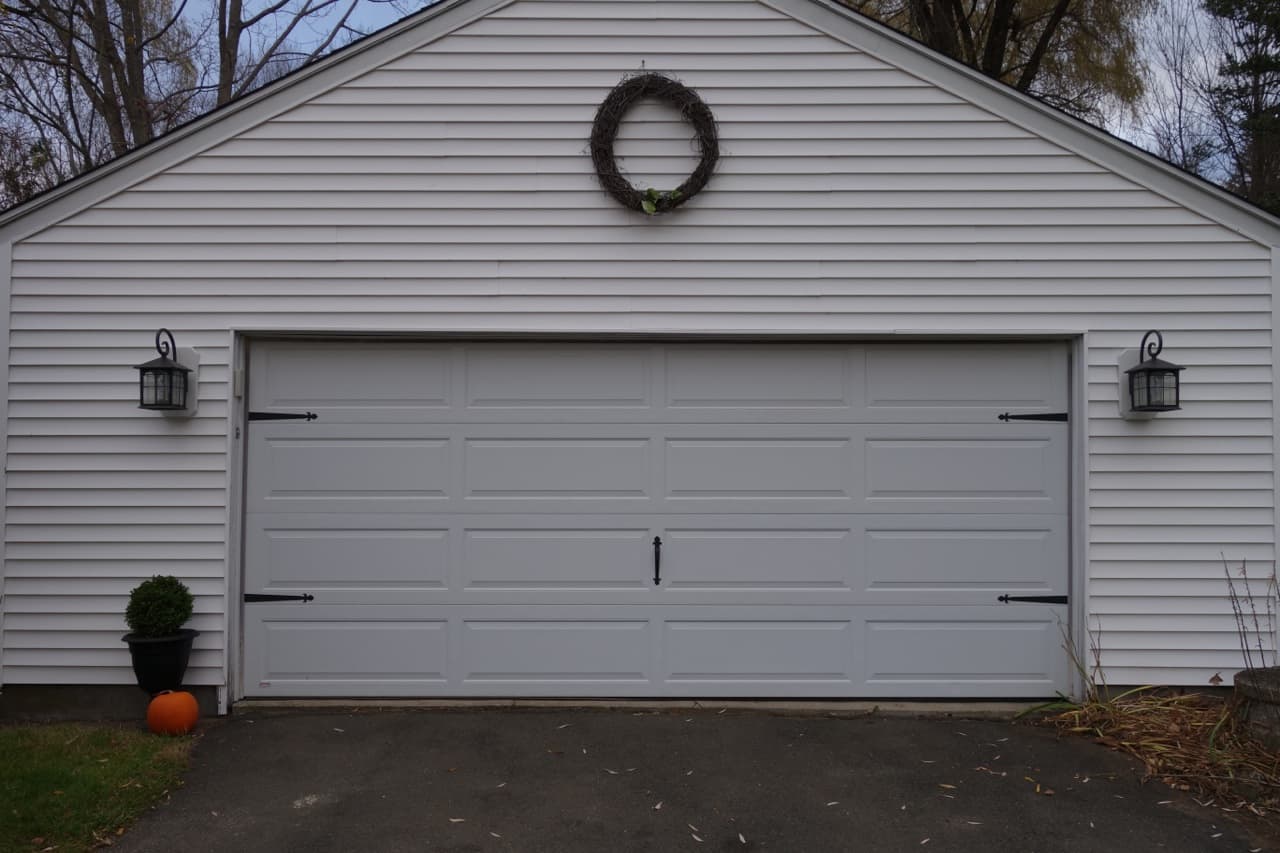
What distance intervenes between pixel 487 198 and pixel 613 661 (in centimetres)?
282

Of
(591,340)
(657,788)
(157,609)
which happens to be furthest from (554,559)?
(157,609)

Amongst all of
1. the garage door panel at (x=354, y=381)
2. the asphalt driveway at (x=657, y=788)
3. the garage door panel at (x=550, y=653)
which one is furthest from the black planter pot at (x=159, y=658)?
the garage door panel at (x=550, y=653)

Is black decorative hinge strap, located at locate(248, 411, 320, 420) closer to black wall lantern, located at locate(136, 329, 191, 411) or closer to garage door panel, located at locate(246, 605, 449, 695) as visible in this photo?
black wall lantern, located at locate(136, 329, 191, 411)

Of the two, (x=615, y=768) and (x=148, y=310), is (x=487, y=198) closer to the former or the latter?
(x=148, y=310)

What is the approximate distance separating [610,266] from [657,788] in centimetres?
283

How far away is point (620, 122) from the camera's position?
5.25 m

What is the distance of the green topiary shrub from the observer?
4832 millimetres

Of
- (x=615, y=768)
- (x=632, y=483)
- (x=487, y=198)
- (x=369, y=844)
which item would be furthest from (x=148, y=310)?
(x=615, y=768)

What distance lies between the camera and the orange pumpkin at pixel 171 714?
4.74 m

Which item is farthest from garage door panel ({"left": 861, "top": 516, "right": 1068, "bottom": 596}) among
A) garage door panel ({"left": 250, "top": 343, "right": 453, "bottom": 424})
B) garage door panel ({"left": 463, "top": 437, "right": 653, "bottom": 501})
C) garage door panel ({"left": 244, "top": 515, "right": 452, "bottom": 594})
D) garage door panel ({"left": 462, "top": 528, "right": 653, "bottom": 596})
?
garage door panel ({"left": 250, "top": 343, "right": 453, "bottom": 424})

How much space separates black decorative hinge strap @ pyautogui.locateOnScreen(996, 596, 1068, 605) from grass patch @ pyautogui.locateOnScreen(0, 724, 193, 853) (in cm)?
450

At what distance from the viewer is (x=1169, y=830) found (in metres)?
3.74

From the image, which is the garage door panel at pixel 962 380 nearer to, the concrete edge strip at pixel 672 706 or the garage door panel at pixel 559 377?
the garage door panel at pixel 559 377

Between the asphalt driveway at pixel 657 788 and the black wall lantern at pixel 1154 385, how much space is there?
6.20 ft
